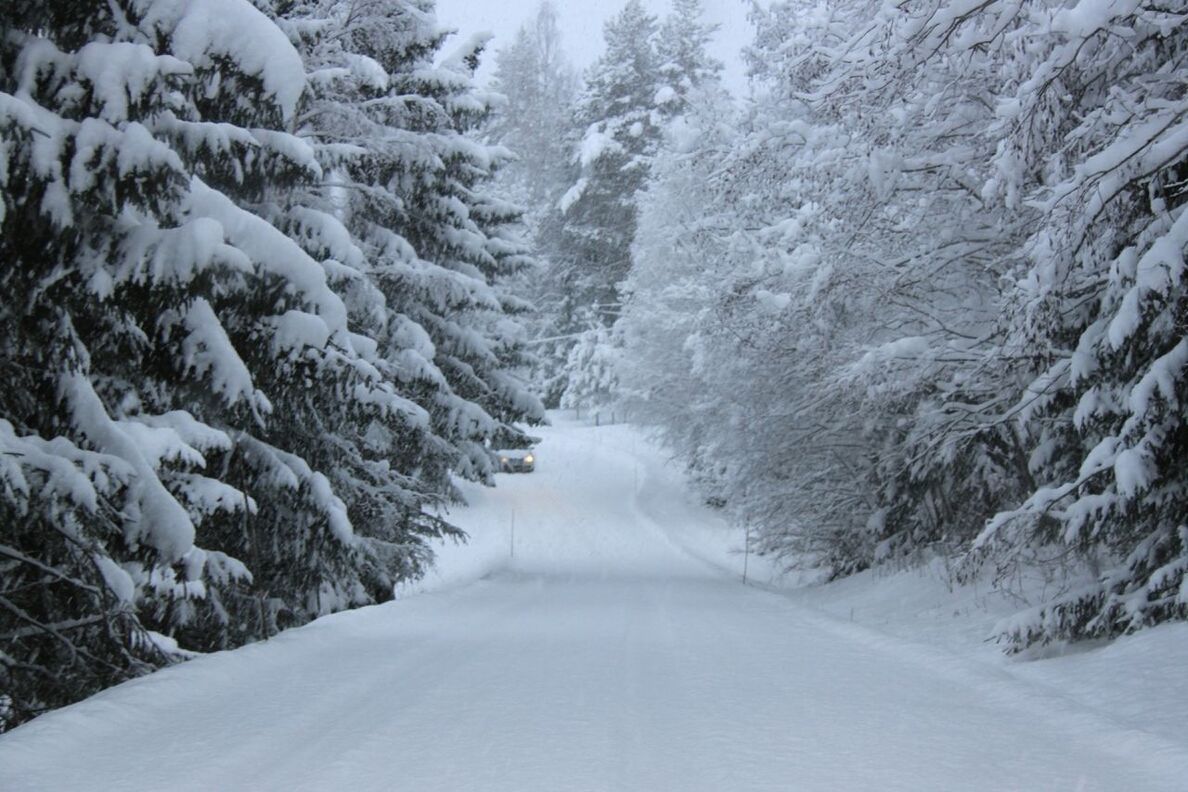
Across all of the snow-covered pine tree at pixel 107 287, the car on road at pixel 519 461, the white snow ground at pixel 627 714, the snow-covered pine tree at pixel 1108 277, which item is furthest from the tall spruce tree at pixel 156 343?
the car on road at pixel 519 461

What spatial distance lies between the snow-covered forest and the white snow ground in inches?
34.5

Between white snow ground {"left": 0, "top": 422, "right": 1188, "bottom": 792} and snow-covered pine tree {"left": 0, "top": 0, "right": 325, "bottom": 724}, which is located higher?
snow-covered pine tree {"left": 0, "top": 0, "right": 325, "bottom": 724}

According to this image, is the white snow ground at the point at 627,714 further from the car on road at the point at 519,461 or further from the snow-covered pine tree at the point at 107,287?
the car on road at the point at 519,461

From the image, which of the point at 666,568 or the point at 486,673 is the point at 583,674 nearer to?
the point at 486,673

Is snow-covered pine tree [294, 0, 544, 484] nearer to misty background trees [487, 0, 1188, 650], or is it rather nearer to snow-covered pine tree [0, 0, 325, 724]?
misty background trees [487, 0, 1188, 650]

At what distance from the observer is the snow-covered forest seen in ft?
22.1

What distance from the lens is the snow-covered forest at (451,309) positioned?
6.73 meters

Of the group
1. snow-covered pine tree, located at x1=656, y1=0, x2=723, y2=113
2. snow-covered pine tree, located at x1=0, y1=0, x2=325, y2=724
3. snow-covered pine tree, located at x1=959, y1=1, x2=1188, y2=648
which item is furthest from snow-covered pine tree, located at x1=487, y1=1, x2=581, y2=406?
snow-covered pine tree, located at x1=0, y1=0, x2=325, y2=724

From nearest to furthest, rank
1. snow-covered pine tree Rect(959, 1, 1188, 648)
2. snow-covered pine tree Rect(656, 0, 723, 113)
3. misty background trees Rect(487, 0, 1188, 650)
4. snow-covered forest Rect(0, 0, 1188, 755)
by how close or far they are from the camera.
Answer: snow-covered forest Rect(0, 0, 1188, 755) < snow-covered pine tree Rect(959, 1, 1188, 648) < misty background trees Rect(487, 0, 1188, 650) < snow-covered pine tree Rect(656, 0, 723, 113)

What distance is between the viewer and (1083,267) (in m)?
8.84

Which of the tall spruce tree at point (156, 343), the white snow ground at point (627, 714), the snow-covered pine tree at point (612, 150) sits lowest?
the white snow ground at point (627, 714)

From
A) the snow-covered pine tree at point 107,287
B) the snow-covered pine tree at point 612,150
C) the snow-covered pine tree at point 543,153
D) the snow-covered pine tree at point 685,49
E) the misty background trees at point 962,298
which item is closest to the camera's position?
the snow-covered pine tree at point 107,287

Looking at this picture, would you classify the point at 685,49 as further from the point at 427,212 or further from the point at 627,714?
the point at 627,714

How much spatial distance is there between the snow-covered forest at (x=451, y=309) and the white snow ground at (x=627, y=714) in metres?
0.88
